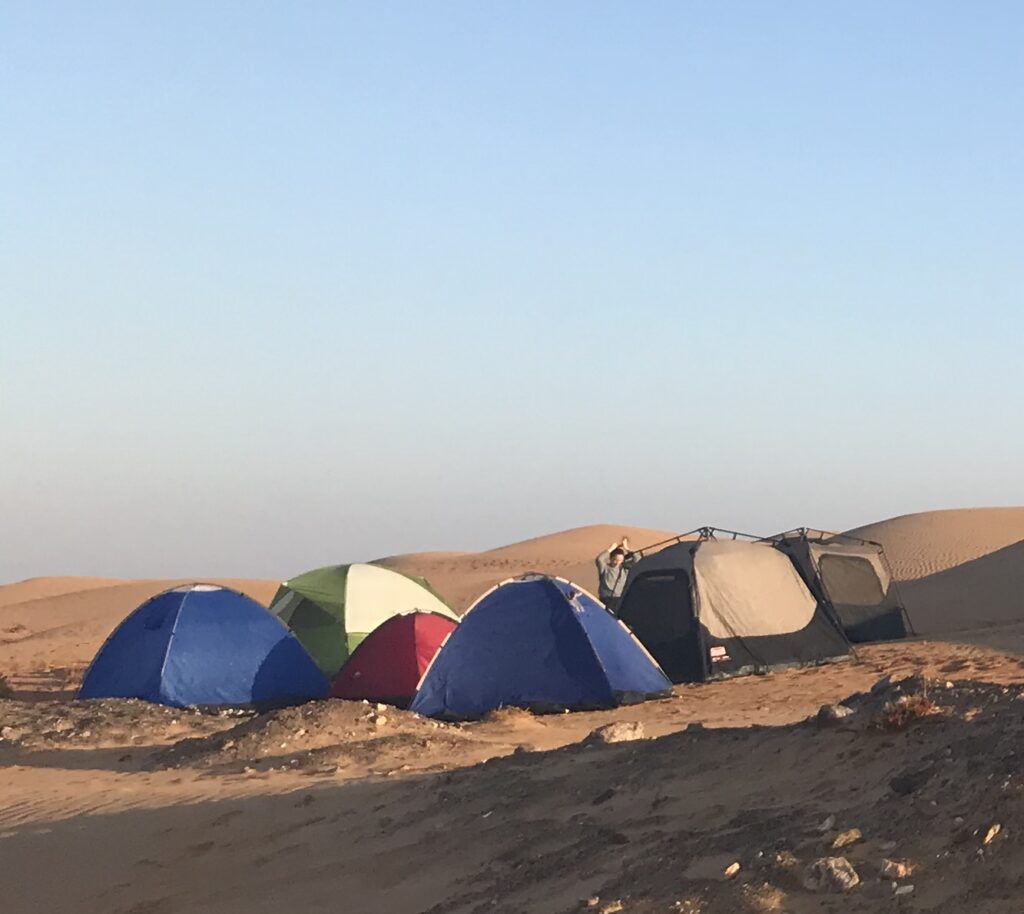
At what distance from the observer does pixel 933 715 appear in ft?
23.5

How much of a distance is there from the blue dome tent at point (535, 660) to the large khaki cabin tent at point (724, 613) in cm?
212

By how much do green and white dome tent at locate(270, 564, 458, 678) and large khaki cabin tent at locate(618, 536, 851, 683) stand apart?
9.16 feet

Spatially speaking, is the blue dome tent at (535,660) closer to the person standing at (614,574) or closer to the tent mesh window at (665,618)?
the tent mesh window at (665,618)

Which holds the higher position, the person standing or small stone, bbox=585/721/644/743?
the person standing

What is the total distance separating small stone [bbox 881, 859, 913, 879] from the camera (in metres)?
5.31

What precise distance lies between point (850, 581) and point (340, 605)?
786 centimetres

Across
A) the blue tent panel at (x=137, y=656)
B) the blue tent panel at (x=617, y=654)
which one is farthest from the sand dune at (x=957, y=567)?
the blue tent panel at (x=137, y=656)

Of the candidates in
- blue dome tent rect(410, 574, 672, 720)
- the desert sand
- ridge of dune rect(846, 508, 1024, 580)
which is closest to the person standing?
blue dome tent rect(410, 574, 672, 720)

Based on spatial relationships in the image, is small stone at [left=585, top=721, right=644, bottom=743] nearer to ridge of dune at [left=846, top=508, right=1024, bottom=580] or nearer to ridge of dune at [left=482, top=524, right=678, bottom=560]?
ridge of dune at [left=846, top=508, right=1024, bottom=580]

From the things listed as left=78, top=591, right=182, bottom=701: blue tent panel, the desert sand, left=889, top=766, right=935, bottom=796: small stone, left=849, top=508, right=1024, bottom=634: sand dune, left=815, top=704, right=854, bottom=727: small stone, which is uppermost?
left=78, top=591, right=182, bottom=701: blue tent panel

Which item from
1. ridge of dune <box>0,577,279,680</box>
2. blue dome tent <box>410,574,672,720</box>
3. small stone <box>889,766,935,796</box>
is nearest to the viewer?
→ small stone <box>889,766,935,796</box>

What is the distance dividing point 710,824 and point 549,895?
3.20ft

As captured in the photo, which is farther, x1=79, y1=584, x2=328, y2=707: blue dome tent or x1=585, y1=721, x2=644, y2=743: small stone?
x1=79, y1=584, x2=328, y2=707: blue dome tent

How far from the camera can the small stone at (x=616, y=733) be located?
31.4 feet
